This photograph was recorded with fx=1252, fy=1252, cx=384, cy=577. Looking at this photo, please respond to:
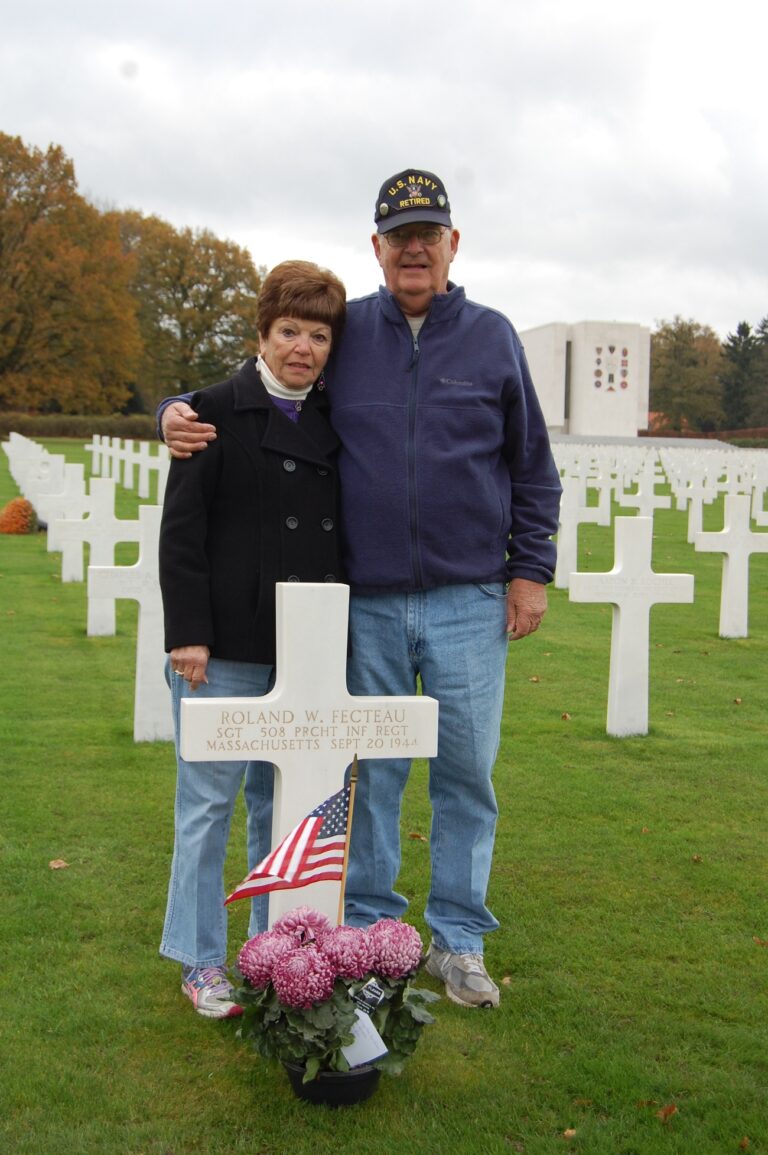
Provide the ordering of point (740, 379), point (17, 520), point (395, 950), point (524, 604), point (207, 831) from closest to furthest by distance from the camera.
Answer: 1. point (395, 950)
2. point (207, 831)
3. point (524, 604)
4. point (17, 520)
5. point (740, 379)

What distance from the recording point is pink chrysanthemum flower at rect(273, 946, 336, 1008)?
2570mm

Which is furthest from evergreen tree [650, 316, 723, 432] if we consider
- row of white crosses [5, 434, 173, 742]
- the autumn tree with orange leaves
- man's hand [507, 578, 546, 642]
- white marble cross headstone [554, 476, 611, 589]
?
man's hand [507, 578, 546, 642]

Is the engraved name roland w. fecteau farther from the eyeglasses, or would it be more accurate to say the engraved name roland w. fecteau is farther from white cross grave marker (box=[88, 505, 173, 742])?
white cross grave marker (box=[88, 505, 173, 742])

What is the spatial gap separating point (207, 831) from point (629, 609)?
358cm

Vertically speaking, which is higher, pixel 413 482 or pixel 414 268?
pixel 414 268

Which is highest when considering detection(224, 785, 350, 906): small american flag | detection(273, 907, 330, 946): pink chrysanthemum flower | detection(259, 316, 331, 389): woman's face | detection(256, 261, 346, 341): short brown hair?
detection(256, 261, 346, 341): short brown hair

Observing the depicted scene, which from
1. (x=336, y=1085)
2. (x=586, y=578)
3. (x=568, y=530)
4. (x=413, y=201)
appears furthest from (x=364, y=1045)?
(x=568, y=530)

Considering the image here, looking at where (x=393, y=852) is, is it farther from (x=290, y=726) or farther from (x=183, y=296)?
(x=183, y=296)

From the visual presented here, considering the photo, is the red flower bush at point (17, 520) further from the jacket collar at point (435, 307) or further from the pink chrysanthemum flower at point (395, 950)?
the pink chrysanthemum flower at point (395, 950)

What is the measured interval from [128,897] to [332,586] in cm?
165

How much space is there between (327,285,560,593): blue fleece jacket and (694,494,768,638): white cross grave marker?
5939 millimetres

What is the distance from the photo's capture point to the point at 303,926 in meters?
2.74

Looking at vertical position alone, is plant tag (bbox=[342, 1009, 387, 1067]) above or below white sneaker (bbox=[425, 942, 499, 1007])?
A: above

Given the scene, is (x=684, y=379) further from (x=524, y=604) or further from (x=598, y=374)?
(x=524, y=604)
